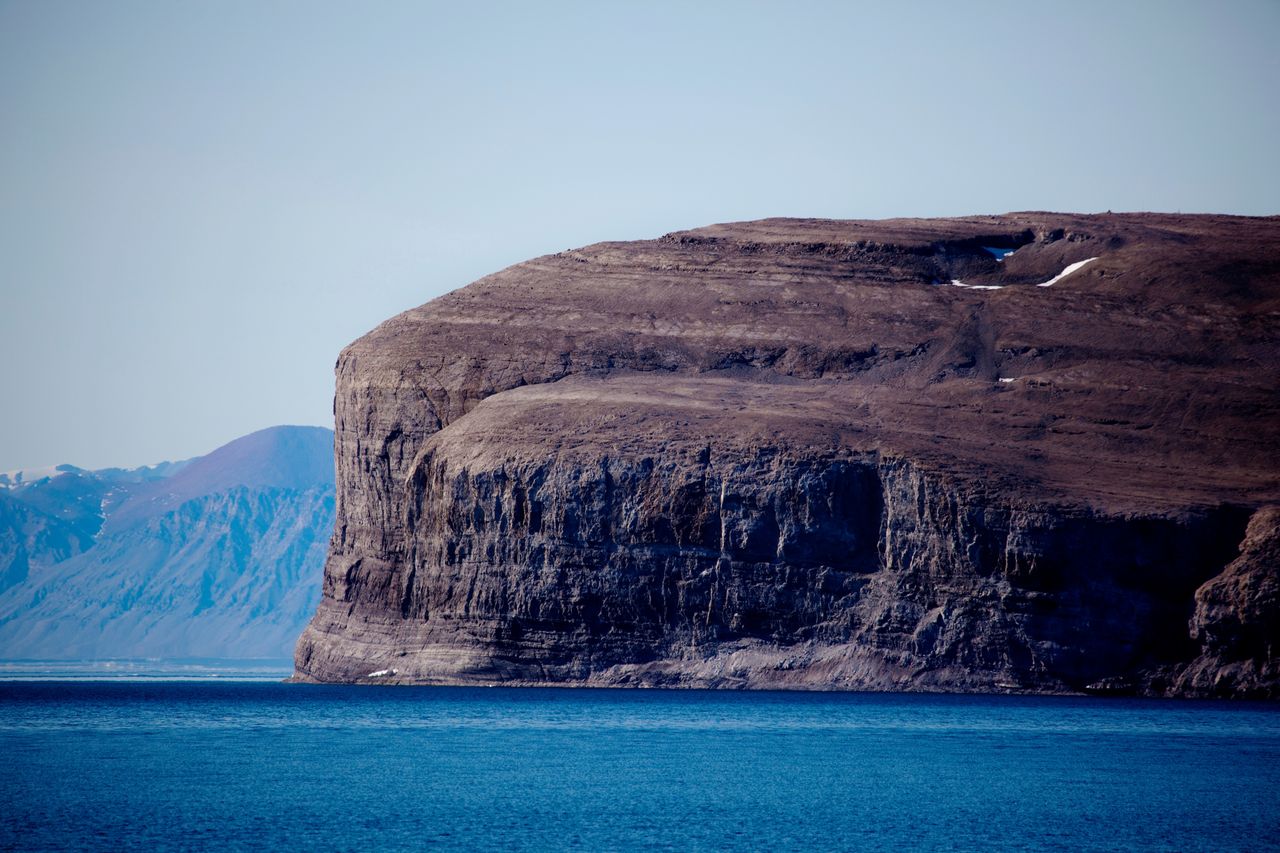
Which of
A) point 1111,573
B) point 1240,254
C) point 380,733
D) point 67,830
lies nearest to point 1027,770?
point 380,733

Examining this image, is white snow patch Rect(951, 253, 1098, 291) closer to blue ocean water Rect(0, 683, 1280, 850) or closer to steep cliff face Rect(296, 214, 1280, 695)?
steep cliff face Rect(296, 214, 1280, 695)

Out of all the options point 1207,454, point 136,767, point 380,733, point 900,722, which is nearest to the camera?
point 136,767

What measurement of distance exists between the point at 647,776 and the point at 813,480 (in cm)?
4111

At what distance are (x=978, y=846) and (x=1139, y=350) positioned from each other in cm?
7576

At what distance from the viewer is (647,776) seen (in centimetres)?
4900

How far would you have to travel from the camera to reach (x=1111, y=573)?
3290 inches

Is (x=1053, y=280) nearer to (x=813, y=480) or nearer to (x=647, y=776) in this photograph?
(x=813, y=480)

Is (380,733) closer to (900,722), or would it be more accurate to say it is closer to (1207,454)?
(900,722)

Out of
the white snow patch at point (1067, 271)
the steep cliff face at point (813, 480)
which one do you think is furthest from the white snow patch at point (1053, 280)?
the steep cliff face at point (813, 480)

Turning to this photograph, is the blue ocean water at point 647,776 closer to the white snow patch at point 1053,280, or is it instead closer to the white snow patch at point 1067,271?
the white snow patch at point 1053,280

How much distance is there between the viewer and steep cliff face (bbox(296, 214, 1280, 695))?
83.6 metres

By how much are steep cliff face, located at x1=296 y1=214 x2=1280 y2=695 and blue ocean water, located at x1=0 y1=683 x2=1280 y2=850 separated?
293 inches

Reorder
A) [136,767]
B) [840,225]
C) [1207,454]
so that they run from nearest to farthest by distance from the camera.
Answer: [136,767] < [1207,454] < [840,225]

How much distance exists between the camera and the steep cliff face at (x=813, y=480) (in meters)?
83.6
